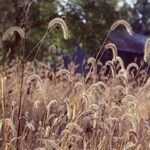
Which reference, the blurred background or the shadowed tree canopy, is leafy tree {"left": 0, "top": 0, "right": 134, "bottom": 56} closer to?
the blurred background

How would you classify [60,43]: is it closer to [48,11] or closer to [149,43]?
[48,11]

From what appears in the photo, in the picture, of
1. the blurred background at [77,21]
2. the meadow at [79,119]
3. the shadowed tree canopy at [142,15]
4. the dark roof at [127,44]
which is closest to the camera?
the meadow at [79,119]

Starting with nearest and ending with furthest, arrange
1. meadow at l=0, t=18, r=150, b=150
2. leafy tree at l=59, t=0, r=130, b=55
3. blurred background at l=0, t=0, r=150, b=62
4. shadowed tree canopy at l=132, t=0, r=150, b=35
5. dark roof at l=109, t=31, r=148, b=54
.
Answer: meadow at l=0, t=18, r=150, b=150 < blurred background at l=0, t=0, r=150, b=62 < leafy tree at l=59, t=0, r=130, b=55 < dark roof at l=109, t=31, r=148, b=54 < shadowed tree canopy at l=132, t=0, r=150, b=35

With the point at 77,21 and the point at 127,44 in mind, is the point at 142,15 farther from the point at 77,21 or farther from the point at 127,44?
the point at 77,21

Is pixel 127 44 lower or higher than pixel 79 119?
lower

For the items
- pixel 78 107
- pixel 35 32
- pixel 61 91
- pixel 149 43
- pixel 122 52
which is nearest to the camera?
pixel 149 43

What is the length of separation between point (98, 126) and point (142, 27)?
68.5m

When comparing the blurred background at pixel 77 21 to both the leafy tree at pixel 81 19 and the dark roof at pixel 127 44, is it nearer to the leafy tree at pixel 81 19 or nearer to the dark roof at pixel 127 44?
the leafy tree at pixel 81 19

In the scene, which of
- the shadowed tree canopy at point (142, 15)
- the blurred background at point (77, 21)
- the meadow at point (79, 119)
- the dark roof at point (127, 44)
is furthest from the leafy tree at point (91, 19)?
the shadowed tree canopy at point (142, 15)

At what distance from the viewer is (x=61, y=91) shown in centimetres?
798

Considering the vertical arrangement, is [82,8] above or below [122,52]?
above

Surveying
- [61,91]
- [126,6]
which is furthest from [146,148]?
[126,6]

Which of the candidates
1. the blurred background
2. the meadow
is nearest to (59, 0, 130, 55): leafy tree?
the blurred background

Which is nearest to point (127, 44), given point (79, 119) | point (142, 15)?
point (142, 15)
